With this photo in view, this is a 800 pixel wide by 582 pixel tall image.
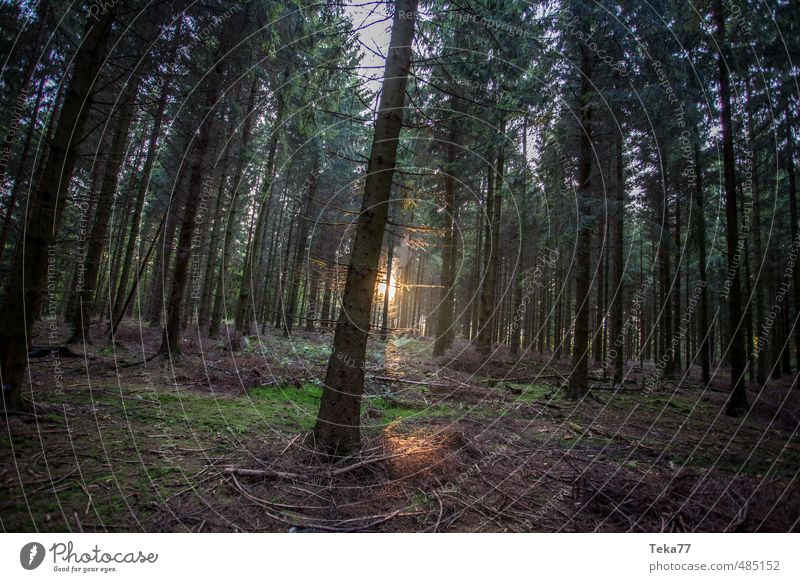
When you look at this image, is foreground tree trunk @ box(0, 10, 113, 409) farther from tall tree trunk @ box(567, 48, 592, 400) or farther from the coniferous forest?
tall tree trunk @ box(567, 48, 592, 400)

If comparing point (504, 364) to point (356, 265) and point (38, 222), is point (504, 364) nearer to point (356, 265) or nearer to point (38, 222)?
point (356, 265)

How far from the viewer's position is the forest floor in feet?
9.14

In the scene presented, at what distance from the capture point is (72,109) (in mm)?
4031

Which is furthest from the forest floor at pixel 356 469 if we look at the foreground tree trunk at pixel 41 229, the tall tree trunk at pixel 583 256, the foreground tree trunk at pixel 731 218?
the tall tree trunk at pixel 583 256

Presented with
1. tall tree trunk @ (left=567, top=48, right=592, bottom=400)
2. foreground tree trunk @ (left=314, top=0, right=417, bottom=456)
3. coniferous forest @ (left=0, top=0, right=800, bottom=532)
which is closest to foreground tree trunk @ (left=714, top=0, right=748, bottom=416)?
coniferous forest @ (left=0, top=0, right=800, bottom=532)

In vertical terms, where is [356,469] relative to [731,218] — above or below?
below

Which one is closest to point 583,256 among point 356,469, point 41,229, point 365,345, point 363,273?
point 363,273

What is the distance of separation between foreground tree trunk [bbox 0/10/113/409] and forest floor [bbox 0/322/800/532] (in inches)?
29.9

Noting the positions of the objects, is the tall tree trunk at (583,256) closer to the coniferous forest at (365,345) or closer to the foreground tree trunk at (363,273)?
the coniferous forest at (365,345)

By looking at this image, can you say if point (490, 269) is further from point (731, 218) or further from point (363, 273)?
point (363, 273)

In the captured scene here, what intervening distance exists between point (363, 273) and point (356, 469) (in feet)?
7.54

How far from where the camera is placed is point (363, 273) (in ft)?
13.9

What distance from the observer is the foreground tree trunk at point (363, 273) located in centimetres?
410

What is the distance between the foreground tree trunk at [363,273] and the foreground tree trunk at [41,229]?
358 cm
